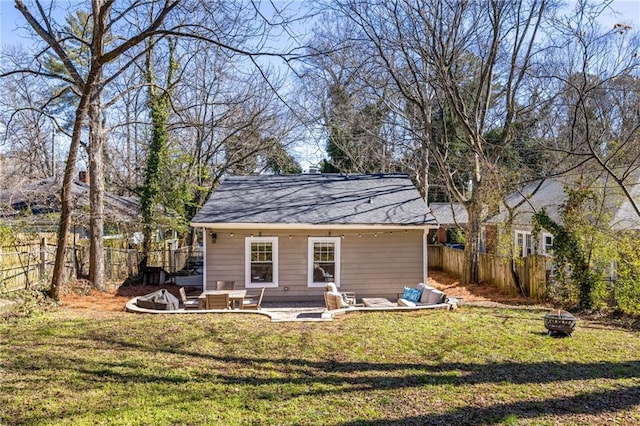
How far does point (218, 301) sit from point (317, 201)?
5.31 metres

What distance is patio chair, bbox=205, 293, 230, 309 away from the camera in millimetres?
10828

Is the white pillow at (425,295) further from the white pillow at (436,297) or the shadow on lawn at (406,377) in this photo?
the shadow on lawn at (406,377)

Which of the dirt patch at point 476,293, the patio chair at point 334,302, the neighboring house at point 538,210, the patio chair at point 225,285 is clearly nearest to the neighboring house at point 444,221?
the neighboring house at point 538,210

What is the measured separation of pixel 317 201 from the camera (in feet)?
48.5

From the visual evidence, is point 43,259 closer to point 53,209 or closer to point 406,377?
point 53,209

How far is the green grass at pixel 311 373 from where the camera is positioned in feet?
16.0

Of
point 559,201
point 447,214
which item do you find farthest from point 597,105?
point 447,214

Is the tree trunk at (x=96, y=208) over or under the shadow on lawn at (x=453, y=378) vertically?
over

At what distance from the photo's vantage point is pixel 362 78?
57.9 feet

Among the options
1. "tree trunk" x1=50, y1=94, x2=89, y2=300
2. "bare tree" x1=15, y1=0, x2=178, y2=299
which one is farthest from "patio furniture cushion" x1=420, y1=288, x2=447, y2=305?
"tree trunk" x1=50, y1=94, x2=89, y2=300

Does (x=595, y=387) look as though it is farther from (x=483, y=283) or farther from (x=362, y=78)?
(x=362, y=78)

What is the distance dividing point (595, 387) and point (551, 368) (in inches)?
28.6

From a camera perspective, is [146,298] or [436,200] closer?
[146,298]

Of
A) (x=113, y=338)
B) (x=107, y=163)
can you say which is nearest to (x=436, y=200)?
(x=107, y=163)
